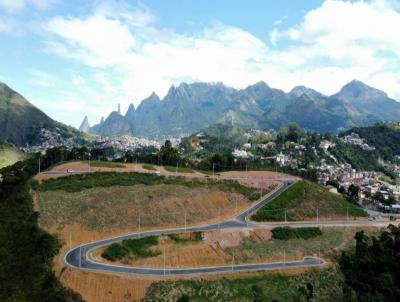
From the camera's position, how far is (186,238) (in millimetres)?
62438

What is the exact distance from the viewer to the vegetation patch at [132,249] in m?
53.2

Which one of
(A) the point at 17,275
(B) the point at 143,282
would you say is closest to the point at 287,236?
(B) the point at 143,282

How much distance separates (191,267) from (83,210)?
22580mm

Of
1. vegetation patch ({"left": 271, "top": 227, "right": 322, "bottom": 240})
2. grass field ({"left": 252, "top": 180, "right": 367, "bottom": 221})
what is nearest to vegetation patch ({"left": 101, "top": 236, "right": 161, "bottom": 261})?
vegetation patch ({"left": 271, "top": 227, "right": 322, "bottom": 240})

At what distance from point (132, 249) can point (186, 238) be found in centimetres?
993

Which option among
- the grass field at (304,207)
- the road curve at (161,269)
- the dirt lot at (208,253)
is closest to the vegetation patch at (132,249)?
the dirt lot at (208,253)

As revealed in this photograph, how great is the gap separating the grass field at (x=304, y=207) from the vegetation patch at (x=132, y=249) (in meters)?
26.4

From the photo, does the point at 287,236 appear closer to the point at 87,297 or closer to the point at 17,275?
the point at 87,297

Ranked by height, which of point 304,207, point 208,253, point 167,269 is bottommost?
point 167,269

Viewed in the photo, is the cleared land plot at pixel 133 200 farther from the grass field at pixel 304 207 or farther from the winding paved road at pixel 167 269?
the grass field at pixel 304 207

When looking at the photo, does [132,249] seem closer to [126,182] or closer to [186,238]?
[186,238]

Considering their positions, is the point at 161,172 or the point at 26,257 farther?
the point at 161,172

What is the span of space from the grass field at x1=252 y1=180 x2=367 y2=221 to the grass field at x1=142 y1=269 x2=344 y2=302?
22111mm

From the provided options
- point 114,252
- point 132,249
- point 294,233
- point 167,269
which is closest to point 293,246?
point 294,233
